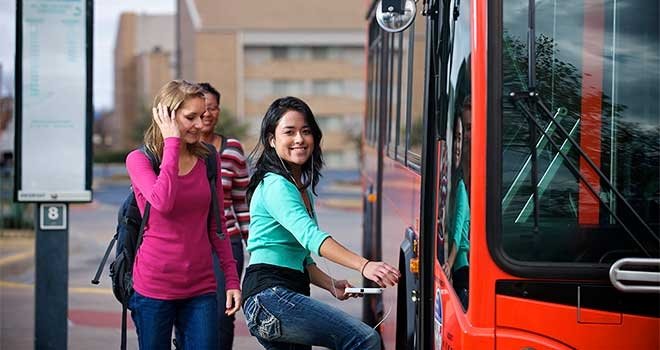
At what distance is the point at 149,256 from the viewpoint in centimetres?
484

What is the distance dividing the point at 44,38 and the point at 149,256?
121 inches

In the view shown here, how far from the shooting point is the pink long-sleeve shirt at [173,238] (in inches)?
189

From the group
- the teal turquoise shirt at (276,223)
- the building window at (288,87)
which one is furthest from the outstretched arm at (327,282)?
the building window at (288,87)

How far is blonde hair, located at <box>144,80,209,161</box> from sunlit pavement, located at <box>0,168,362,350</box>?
3.51m

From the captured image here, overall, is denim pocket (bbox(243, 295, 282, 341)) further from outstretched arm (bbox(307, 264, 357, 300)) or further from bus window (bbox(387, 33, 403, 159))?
bus window (bbox(387, 33, 403, 159))

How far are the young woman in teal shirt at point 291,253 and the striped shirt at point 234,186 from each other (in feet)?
6.85

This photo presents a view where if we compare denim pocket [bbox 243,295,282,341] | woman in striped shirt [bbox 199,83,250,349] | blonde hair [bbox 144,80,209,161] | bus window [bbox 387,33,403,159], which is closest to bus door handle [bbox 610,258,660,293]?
denim pocket [bbox 243,295,282,341]

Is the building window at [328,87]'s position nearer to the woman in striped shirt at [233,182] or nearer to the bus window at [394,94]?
the bus window at [394,94]

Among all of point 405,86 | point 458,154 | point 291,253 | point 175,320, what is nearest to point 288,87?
point 405,86

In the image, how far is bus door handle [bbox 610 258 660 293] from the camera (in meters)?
3.62

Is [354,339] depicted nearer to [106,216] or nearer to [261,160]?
[261,160]

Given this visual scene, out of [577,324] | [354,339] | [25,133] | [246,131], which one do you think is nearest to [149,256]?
[354,339]

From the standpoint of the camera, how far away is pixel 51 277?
768 cm

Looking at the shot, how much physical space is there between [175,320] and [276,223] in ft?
2.49
